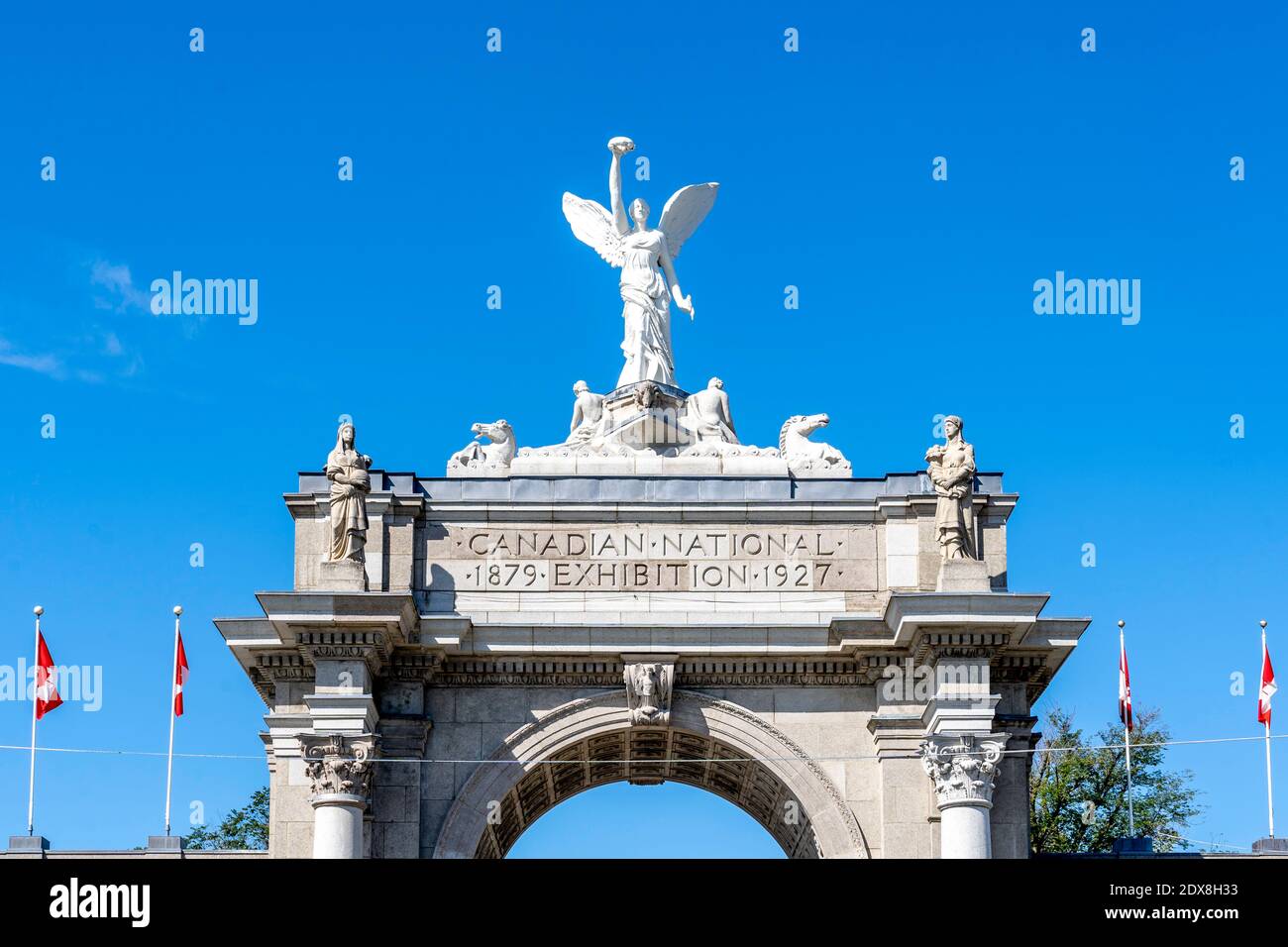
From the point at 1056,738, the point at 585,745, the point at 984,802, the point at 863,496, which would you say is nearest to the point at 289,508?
the point at 585,745

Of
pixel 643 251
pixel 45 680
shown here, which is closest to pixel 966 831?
pixel 643 251

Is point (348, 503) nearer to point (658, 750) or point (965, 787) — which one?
point (658, 750)

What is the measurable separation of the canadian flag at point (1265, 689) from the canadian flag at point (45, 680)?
871 inches

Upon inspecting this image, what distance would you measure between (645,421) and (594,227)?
16.2 ft

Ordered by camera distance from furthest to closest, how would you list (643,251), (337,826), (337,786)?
(643,251)
(337,786)
(337,826)

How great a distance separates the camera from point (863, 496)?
45031mm

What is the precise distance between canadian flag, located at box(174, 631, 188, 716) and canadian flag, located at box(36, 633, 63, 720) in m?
2.10

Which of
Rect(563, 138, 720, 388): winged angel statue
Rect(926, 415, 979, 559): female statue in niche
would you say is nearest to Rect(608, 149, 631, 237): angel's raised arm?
Rect(563, 138, 720, 388): winged angel statue

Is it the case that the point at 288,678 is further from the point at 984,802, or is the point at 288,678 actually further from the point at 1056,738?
the point at 1056,738

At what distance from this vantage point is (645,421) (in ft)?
151

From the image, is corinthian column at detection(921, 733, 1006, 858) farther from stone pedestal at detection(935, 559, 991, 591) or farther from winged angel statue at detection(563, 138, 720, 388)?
winged angel statue at detection(563, 138, 720, 388)

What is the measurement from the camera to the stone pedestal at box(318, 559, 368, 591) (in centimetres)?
4281

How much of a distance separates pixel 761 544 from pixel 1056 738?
2747cm
